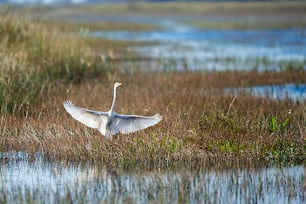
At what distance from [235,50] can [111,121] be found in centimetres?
1991

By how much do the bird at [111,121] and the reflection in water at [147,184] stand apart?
0.67 metres

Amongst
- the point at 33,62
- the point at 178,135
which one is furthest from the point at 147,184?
the point at 33,62

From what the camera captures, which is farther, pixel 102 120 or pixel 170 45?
pixel 170 45

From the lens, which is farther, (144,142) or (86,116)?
(86,116)

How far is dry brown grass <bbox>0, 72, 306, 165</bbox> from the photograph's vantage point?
992 cm

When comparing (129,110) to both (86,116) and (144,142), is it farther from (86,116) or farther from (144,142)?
(144,142)

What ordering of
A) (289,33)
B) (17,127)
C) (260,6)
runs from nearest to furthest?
(17,127) → (289,33) → (260,6)

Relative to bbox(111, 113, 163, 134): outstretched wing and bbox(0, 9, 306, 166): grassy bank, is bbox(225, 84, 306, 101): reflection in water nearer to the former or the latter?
bbox(0, 9, 306, 166): grassy bank

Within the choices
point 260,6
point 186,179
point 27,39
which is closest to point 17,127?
point 186,179

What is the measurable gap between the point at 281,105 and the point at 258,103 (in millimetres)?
406

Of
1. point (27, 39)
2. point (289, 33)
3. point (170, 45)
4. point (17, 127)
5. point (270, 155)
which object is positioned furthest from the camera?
point (289, 33)

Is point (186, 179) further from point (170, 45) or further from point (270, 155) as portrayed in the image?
point (170, 45)

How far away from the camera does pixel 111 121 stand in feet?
32.9

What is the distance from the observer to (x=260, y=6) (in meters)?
77.5
